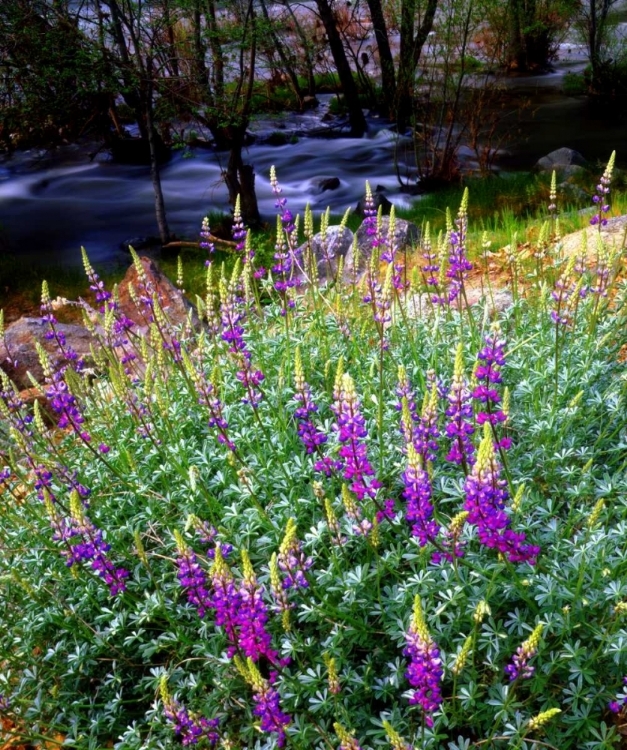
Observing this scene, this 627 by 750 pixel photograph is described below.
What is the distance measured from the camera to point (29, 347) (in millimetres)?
7781

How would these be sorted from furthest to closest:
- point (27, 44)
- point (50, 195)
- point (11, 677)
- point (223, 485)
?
1. point (50, 195)
2. point (27, 44)
3. point (223, 485)
4. point (11, 677)

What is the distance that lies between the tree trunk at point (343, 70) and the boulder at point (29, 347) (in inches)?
468

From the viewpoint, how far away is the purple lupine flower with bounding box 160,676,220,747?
228 centimetres

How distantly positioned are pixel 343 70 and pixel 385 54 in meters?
1.16

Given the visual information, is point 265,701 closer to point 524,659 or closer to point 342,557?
point 524,659

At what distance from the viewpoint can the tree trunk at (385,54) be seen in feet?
55.4

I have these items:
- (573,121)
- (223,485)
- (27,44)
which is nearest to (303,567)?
(223,485)

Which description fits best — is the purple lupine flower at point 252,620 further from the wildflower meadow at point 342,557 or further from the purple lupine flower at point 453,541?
the purple lupine flower at point 453,541

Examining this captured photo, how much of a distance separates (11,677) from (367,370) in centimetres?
265

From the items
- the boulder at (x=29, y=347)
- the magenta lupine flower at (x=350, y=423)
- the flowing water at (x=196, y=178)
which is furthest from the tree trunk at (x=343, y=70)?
the magenta lupine flower at (x=350, y=423)

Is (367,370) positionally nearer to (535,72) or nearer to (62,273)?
(62,273)

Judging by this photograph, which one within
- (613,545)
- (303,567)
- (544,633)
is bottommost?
(544,633)

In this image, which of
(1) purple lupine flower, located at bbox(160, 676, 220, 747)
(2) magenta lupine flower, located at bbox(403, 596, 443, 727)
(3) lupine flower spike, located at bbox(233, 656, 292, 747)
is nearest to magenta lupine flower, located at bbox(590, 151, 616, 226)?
(2) magenta lupine flower, located at bbox(403, 596, 443, 727)

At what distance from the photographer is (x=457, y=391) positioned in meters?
2.32
